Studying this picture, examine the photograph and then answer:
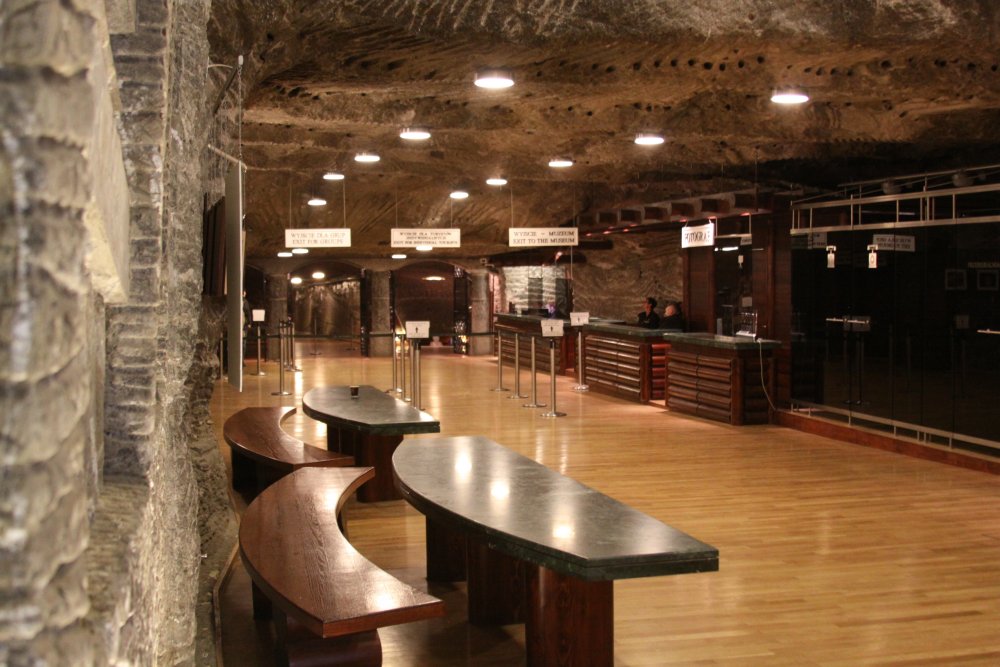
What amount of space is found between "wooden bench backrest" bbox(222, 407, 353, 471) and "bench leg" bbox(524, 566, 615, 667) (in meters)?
2.62

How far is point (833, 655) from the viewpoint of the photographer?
4039 mm

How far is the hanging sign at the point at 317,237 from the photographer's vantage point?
1384 cm

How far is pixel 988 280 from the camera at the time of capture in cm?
771

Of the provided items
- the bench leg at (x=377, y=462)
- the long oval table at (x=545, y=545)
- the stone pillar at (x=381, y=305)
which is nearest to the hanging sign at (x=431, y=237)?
the stone pillar at (x=381, y=305)

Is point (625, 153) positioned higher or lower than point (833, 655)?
higher

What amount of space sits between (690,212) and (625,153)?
5.46 feet

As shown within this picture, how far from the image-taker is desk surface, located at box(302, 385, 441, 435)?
242 inches

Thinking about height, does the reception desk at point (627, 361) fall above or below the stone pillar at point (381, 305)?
below

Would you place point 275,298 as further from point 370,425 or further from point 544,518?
point 544,518

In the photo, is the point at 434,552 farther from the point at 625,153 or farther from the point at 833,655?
the point at 625,153

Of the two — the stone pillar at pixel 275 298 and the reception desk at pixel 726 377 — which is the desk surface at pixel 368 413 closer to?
the reception desk at pixel 726 377

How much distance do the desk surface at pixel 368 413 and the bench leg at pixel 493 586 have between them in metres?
1.70

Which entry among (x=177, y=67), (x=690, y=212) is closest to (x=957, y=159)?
(x=690, y=212)

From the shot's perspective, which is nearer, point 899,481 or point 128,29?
point 128,29
